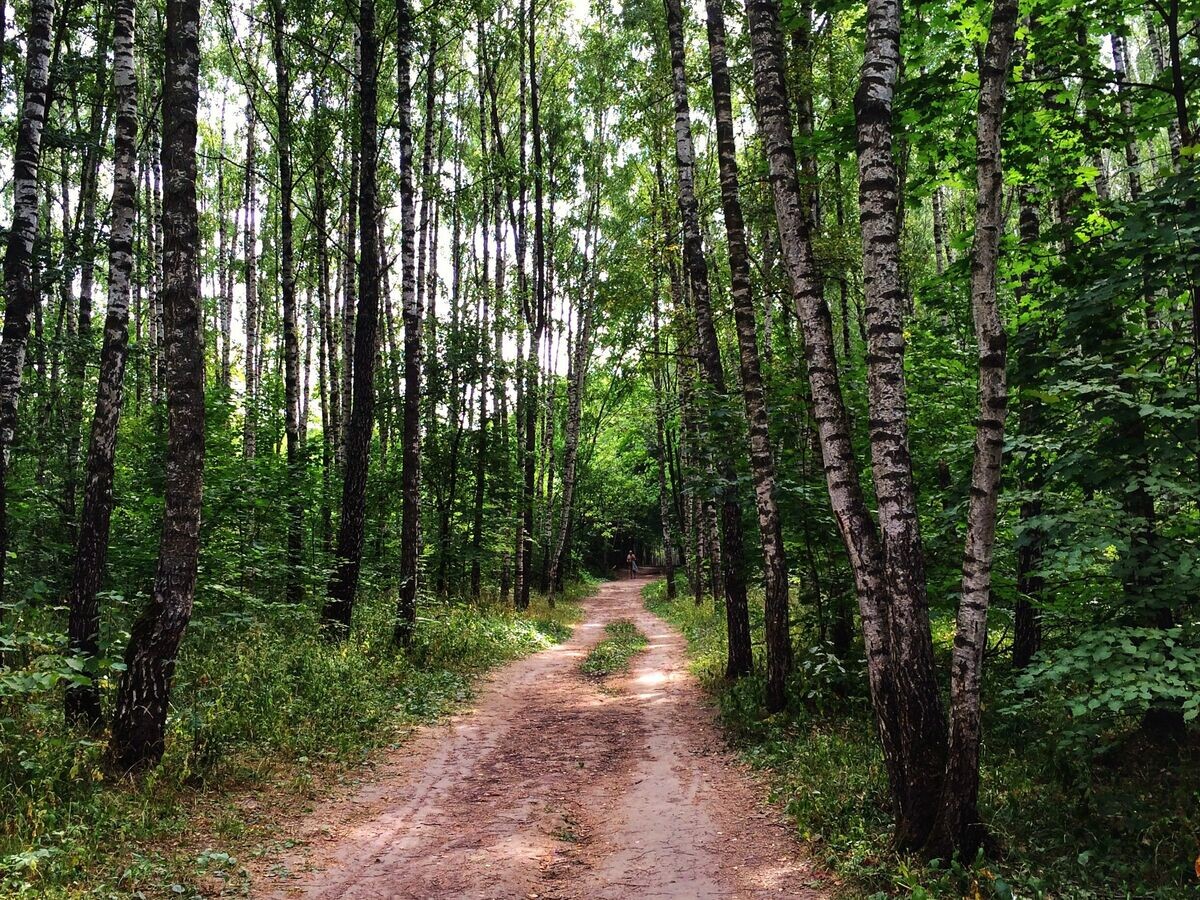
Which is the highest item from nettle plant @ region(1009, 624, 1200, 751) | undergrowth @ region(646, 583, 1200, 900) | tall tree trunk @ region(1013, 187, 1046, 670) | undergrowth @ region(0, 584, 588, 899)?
tall tree trunk @ region(1013, 187, 1046, 670)

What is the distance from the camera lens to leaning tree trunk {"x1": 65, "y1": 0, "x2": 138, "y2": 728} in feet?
22.7

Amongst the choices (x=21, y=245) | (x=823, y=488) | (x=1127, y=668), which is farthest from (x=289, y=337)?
(x=1127, y=668)

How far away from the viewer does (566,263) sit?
25.1 metres

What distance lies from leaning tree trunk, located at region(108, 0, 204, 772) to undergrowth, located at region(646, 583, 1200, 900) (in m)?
5.92

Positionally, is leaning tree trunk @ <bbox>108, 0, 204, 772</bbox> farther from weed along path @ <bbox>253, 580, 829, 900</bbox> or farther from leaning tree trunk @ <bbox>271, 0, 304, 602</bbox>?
leaning tree trunk @ <bbox>271, 0, 304, 602</bbox>

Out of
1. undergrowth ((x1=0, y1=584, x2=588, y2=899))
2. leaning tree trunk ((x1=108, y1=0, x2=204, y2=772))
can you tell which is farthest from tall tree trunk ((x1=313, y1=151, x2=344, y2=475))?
leaning tree trunk ((x1=108, y1=0, x2=204, y2=772))

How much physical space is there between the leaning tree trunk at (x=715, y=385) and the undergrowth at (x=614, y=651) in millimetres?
2984

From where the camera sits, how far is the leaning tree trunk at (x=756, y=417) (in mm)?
8984

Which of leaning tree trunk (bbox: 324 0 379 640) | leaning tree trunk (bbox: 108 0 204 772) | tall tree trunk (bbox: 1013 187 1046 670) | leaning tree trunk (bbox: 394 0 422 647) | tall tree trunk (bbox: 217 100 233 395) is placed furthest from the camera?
tall tree trunk (bbox: 217 100 233 395)

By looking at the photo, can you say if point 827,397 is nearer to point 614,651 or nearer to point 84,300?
point 614,651

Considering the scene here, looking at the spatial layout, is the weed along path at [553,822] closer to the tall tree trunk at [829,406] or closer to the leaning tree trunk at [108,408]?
the tall tree trunk at [829,406]

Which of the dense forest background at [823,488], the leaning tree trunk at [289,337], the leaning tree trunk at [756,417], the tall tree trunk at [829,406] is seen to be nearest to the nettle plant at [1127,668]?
the dense forest background at [823,488]

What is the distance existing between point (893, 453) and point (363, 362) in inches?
372

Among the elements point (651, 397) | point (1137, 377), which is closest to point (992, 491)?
point (1137, 377)
